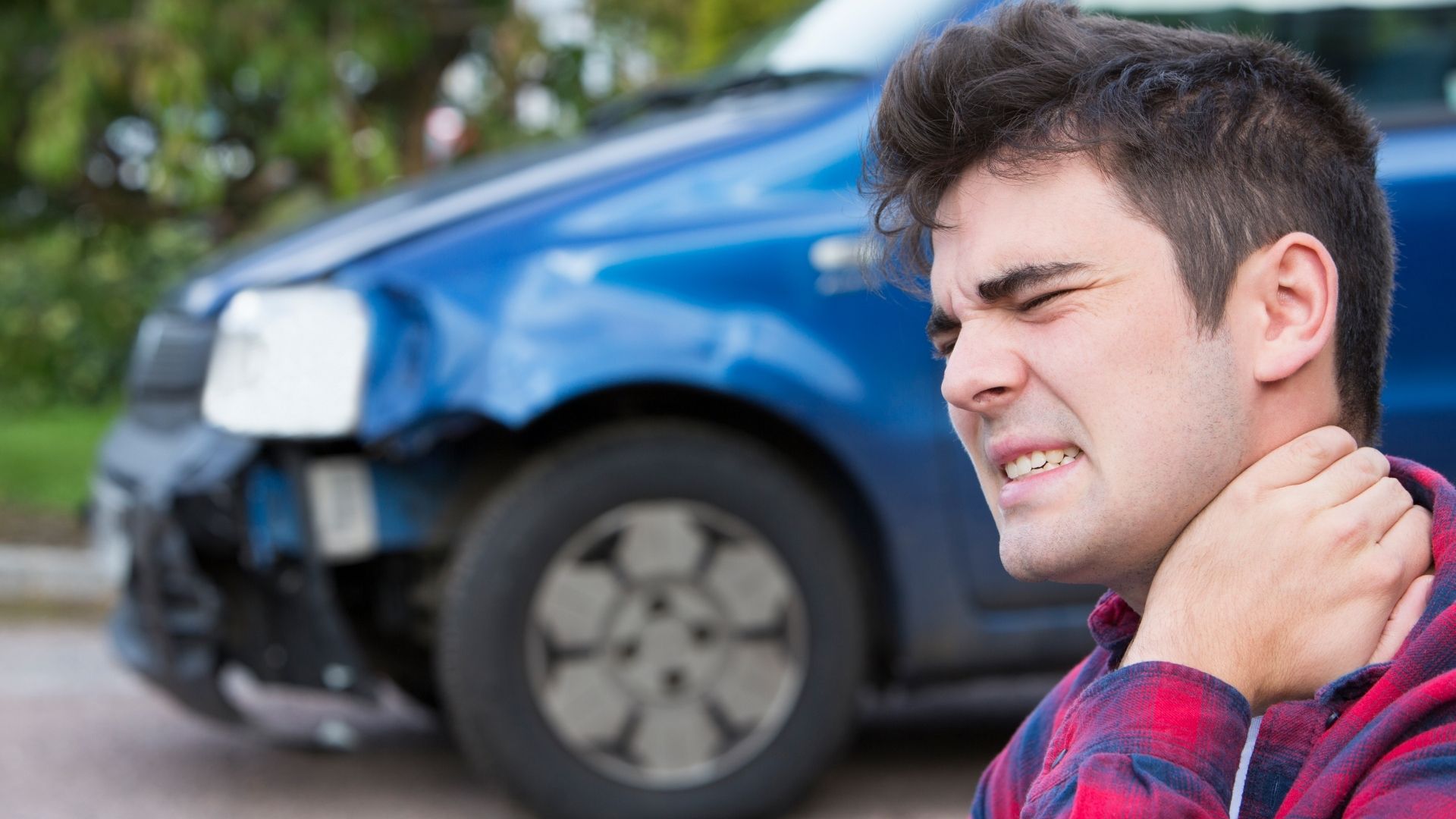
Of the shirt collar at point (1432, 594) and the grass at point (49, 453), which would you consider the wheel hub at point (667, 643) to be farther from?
the grass at point (49, 453)

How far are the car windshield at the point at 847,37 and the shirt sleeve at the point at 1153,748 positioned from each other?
8.72 ft

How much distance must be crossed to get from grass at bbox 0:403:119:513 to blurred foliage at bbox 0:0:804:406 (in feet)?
2.90

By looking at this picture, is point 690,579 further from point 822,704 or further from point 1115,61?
point 1115,61

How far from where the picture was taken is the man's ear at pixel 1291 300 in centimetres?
118

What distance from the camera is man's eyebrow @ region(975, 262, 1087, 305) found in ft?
4.04

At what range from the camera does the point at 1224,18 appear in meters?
3.59

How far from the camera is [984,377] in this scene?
1.28 meters

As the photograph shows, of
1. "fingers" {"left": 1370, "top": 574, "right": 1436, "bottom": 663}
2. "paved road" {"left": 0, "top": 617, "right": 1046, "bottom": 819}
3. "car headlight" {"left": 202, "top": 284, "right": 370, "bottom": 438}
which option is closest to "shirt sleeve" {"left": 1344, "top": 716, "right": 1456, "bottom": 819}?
"fingers" {"left": 1370, "top": 574, "right": 1436, "bottom": 663}

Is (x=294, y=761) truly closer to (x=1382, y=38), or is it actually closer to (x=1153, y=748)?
(x=1382, y=38)

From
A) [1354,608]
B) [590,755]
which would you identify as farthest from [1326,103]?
[590,755]

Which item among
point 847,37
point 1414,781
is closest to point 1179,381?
point 1414,781

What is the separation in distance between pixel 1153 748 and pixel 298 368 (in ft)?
8.22

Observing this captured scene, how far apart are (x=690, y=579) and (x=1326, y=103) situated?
225 cm

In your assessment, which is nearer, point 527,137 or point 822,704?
point 822,704
